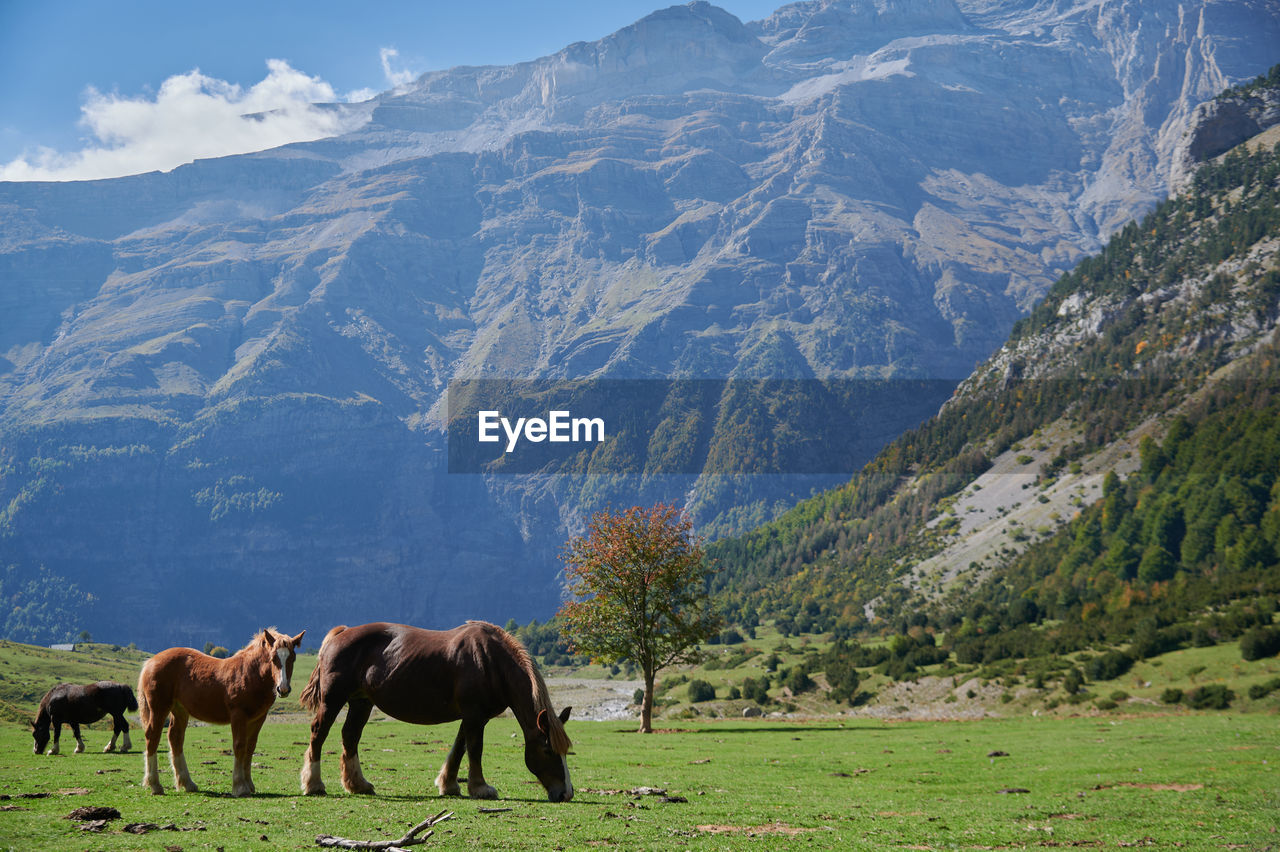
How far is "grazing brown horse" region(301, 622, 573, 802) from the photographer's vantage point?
20766 mm

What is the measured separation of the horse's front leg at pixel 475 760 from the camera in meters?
21.1

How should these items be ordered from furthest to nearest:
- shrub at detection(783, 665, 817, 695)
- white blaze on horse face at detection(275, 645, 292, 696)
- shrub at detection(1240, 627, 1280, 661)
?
shrub at detection(783, 665, 817, 695) → shrub at detection(1240, 627, 1280, 661) → white blaze on horse face at detection(275, 645, 292, 696)

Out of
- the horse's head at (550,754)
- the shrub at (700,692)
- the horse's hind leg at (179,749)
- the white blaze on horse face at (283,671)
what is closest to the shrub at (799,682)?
the shrub at (700,692)

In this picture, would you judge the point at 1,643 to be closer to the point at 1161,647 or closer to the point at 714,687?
the point at 714,687

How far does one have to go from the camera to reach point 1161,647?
8706 centimetres

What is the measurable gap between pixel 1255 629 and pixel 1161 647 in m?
9.36

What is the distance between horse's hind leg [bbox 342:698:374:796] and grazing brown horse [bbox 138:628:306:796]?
181 cm

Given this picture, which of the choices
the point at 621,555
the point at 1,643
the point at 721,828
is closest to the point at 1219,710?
the point at 621,555

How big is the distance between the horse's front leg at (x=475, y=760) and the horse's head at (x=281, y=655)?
4.02 metres

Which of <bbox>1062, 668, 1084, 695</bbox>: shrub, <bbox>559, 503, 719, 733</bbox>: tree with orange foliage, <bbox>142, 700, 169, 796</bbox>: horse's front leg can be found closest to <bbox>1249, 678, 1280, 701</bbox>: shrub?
<bbox>1062, 668, 1084, 695</bbox>: shrub

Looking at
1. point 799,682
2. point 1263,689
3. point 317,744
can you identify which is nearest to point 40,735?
point 317,744

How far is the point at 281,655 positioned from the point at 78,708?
1902cm

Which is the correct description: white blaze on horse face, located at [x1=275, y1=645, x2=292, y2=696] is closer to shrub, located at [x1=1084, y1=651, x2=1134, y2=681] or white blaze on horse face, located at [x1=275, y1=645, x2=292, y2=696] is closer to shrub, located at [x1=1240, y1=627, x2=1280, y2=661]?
shrub, located at [x1=1084, y1=651, x2=1134, y2=681]

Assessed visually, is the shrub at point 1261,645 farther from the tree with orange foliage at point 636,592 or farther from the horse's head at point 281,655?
the horse's head at point 281,655
